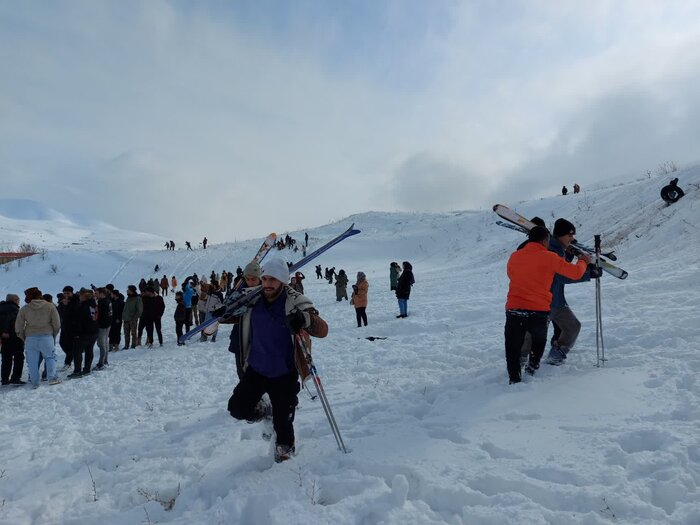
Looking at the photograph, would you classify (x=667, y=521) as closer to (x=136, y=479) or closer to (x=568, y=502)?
(x=568, y=502)

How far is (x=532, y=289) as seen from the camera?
5.68 metres

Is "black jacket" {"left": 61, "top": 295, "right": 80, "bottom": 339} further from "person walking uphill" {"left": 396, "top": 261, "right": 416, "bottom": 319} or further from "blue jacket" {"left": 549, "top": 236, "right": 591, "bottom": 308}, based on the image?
"blue jacket" {"left": 549, "top": 236, "right": 591, "bottom": 308}

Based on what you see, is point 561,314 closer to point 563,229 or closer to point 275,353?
point 563,229

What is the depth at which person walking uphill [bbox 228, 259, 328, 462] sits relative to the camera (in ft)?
14.5

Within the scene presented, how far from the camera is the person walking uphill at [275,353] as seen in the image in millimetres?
4406

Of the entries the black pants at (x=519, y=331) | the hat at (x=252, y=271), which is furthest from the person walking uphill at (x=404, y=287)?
the hat at (x=252, y=271)

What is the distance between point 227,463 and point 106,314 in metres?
7.84

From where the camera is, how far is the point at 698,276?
10.7m

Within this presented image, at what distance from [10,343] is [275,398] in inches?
323

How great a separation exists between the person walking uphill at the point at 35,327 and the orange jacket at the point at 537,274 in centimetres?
883

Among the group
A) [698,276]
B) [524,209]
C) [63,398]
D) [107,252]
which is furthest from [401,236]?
[63,398]

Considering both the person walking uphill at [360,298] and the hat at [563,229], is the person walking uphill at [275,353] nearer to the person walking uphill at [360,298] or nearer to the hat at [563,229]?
the hat at [563,229]

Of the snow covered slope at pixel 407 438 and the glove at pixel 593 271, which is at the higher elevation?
the glove at pixel 593 271

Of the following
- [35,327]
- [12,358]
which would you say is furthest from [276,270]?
[12,358]
